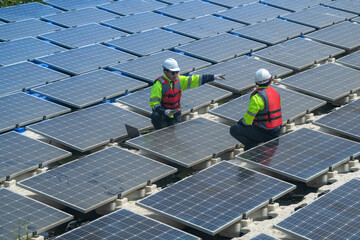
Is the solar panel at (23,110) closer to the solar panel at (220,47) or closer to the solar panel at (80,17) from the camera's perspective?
the solar panel at (220,47)

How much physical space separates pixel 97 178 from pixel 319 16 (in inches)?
548

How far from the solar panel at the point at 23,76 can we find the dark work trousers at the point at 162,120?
4.13 meters

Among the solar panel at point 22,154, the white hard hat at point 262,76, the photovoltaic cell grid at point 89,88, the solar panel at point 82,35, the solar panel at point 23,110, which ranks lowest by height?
the solar panel at point 22,154

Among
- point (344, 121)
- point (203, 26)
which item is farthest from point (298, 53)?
point (344, 121)

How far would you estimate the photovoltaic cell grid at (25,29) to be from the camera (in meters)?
22.2

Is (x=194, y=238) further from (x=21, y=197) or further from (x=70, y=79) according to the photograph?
(x=70, y=79)

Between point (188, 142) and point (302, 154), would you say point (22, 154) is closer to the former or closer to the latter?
point (188, 142)

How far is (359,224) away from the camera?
11.5 meters

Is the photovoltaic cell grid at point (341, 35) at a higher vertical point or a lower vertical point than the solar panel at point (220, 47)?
higher

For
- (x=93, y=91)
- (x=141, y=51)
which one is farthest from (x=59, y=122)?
(x=141, y=51)

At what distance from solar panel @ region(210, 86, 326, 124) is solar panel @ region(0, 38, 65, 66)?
6.60 meters

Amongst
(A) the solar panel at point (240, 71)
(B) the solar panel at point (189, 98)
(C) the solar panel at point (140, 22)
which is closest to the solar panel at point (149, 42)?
(C) the solar panel at point (140, 22)

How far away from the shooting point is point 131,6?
25828mm

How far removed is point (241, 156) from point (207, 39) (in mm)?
8295
